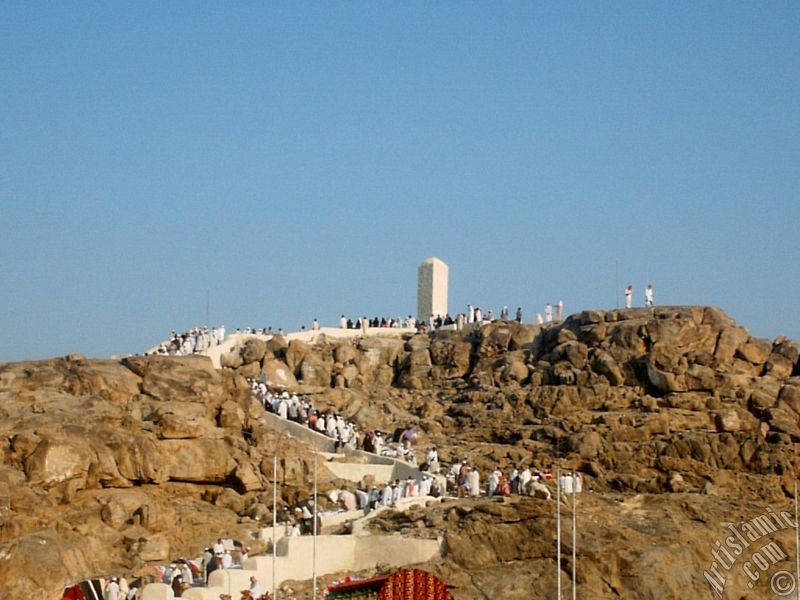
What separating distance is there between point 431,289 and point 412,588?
1150 inches

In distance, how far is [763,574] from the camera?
1286 inches

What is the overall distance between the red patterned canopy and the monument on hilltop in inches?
1130

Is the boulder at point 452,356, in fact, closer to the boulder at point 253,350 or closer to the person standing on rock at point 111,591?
the boulder at point 253,350

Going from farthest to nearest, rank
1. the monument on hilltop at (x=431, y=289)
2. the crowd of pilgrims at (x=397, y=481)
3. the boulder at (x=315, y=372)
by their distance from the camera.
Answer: the monument on hilltop at (x=431, y=289), the boulder at (x=315, y=372), the crowd of pilgrims at (x=397, y=481)

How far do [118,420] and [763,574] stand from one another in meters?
15.3

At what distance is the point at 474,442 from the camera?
41469mm

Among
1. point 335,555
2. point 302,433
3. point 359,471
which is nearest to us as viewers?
point 335,555

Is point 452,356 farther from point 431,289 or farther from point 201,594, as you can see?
point 201,594

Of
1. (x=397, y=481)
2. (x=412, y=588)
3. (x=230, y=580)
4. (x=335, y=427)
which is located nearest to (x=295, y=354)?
(x=335, y=427)

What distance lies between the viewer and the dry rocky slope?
30688mm

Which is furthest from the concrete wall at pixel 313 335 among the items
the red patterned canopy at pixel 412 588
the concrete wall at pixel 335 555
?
the red patterned canopy at pixel 412 588

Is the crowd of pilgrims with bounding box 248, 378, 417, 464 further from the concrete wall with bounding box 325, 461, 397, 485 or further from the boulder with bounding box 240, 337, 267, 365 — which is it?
the boulder with bounding box 240, 337, 267, 365

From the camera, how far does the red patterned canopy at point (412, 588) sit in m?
26.0

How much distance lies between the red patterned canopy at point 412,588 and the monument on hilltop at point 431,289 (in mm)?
28703
